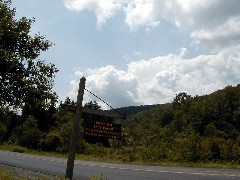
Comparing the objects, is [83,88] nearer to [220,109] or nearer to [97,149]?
[97,149]

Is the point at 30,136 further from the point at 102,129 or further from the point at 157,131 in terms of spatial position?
the point at 157,131

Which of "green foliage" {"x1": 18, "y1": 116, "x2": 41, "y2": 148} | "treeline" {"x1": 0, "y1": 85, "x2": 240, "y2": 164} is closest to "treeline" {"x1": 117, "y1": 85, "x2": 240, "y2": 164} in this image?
"treeline" {"x1": 0, "y1": 85, "x2": 240, "y2": 164}

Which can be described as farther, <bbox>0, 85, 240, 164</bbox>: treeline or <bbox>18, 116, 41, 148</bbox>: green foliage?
<bbox>18, 116, 41, 148</bbox>: green foliage

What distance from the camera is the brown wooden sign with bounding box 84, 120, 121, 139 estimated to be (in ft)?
32.6

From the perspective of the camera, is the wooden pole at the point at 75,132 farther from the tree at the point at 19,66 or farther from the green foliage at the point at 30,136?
the green foliage at the point at 30,136

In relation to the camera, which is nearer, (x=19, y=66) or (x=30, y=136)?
(x=19, y=66)

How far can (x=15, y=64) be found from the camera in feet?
47.5

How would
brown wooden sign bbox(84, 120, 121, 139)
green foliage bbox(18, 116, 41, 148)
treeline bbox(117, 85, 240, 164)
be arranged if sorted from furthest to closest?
green foliage bbox(18, 116, 41, 148), treeline bbox(117, 85, 240, 164), brown wooden sign bbox(84, 120, 121, 139)

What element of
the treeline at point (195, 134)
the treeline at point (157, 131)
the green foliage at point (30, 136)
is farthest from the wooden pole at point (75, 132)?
the green foliage at point (30, 136)

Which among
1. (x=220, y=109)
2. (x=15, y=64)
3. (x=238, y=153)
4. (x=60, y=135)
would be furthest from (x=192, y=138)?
(x=220, y=109)

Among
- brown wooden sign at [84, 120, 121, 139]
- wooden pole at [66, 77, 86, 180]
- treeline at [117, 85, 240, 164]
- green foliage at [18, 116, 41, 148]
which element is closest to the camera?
brown wooden sign at [84, 120, 121, 139]

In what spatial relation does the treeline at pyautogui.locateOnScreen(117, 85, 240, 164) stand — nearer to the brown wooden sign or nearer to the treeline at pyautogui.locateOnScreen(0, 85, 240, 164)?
the treeline at pyautogui.locateOnScreen(0, 85, 240, 164)

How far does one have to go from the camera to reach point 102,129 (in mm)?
10250

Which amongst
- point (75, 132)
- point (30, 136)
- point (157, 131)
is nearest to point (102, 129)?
point (75, 132)
